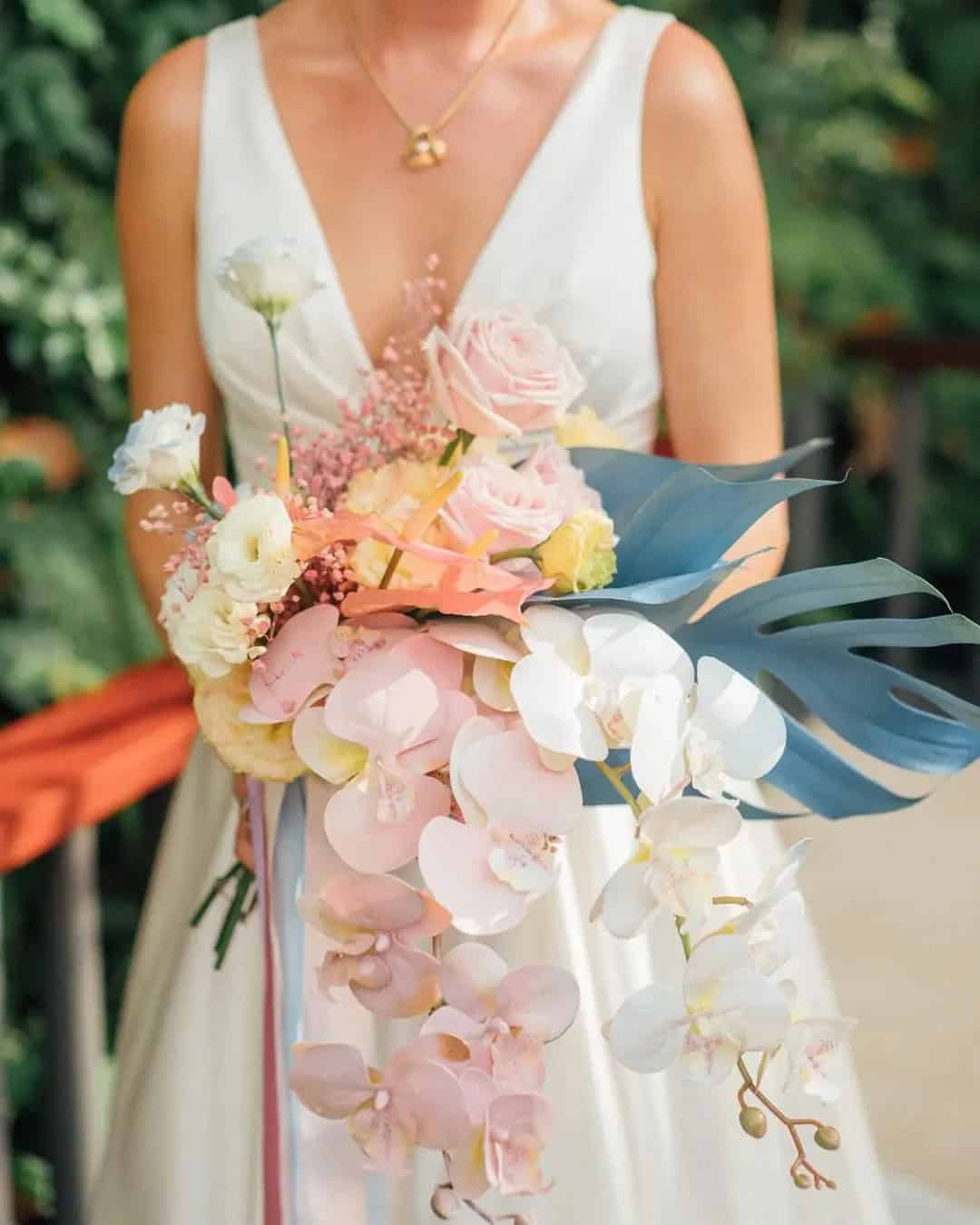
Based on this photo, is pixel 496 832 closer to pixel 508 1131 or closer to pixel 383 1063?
pixel 508 1131

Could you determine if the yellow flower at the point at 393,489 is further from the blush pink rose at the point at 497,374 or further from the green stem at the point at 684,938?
the green stem at the point at 684,938

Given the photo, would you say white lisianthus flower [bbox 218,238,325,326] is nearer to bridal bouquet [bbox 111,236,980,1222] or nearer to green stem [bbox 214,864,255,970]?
bridal bouquet [bbox 111,236,980,1222]

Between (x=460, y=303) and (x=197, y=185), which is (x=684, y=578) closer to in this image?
(x=460, y=303)

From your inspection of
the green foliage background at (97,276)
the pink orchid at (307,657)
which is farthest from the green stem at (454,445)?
the green foliage background at (97,276)

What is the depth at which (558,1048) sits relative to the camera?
43.3 inches

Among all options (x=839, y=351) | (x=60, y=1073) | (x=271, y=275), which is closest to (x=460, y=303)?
(x=271, y=275)

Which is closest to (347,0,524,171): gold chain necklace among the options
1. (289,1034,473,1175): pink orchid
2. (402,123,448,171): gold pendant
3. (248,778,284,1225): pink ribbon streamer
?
(402,123,448,171): gold pendant

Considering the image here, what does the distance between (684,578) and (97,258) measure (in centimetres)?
152

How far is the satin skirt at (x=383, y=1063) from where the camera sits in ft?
3.28

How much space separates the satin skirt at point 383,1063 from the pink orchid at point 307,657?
0.35ft

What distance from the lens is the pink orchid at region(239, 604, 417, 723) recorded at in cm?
80

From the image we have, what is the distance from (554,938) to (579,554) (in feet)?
1.19

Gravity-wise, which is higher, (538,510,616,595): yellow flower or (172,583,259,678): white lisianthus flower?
(538,510,616,595): yellow flower

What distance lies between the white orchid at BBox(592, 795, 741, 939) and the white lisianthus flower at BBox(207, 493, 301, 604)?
9.1 inches
